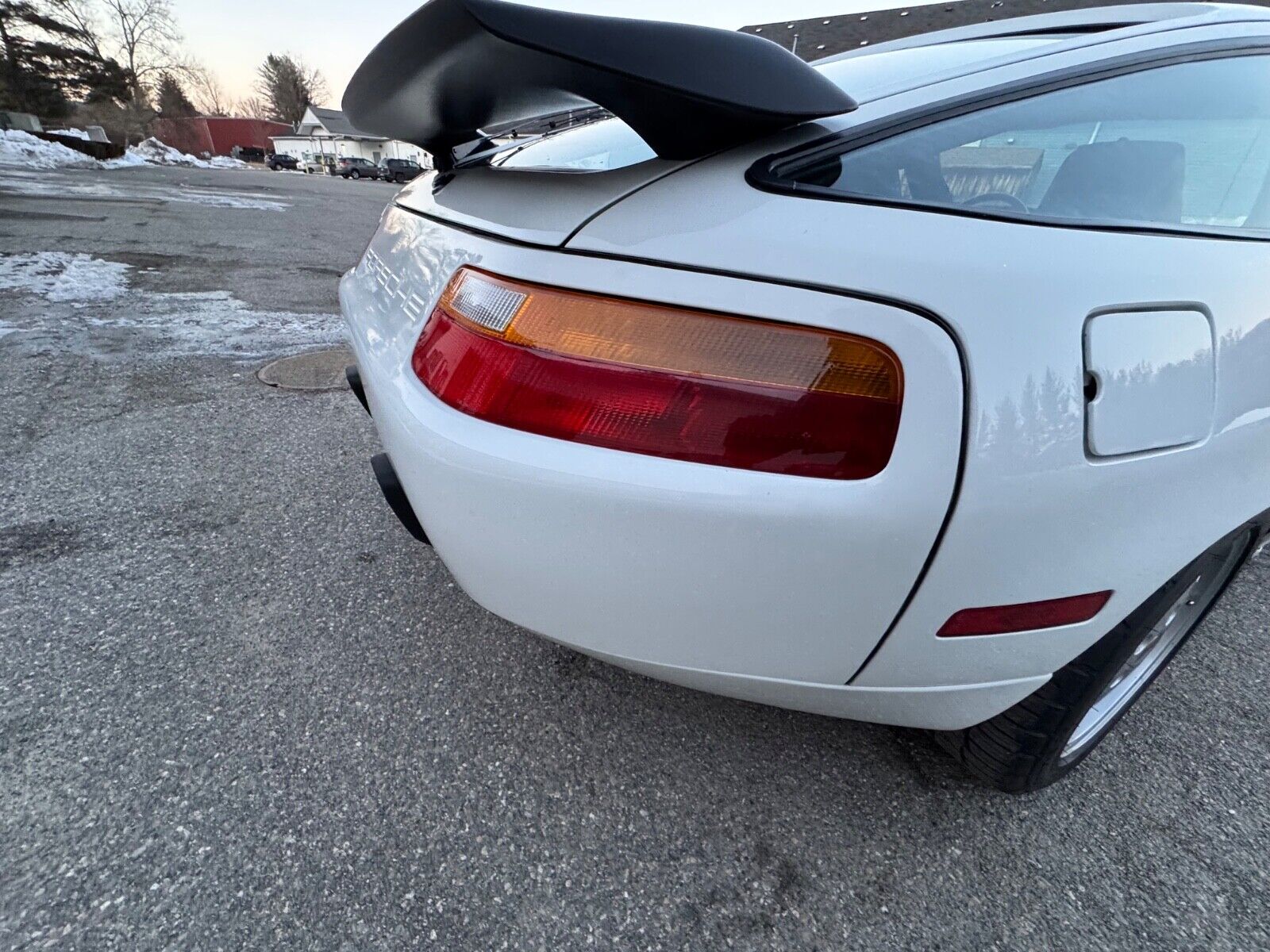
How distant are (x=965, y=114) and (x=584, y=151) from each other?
0.92 meters

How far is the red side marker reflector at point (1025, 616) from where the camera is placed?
3.42ft

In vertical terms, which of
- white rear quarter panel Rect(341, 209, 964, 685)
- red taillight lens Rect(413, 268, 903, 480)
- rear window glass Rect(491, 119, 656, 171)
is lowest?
white rear quarter panel Rect(341, 209, 964, 685)

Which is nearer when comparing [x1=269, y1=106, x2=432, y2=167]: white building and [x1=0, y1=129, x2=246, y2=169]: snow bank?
[x1=0, y1=129, x2=246, y2=169]: snow bank

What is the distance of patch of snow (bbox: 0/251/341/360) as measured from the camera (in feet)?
13.5

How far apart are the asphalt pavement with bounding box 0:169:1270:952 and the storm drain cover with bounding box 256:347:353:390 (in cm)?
134

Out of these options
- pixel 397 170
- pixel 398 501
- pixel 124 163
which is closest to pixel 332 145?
pixel 397 170

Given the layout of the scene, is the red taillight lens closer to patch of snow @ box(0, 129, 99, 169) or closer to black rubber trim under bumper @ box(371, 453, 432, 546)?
black rubber trim under bumper @ box(371, 453, 432, 546)

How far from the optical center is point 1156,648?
5.52 ft

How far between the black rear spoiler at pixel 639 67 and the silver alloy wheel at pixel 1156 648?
1369mm

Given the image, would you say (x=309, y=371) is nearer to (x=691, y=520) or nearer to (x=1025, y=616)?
(x=691, y=520)

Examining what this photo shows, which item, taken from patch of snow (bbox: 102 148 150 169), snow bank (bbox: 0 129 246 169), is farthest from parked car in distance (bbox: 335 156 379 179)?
snow bank (bbox: 0 129 246 169)

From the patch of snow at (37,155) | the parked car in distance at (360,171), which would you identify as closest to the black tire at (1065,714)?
the patch of snow at (37,155)

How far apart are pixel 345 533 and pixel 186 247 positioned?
7.30m

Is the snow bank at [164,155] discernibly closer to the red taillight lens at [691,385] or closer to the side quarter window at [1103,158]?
the red taillight lens at [691,385]
